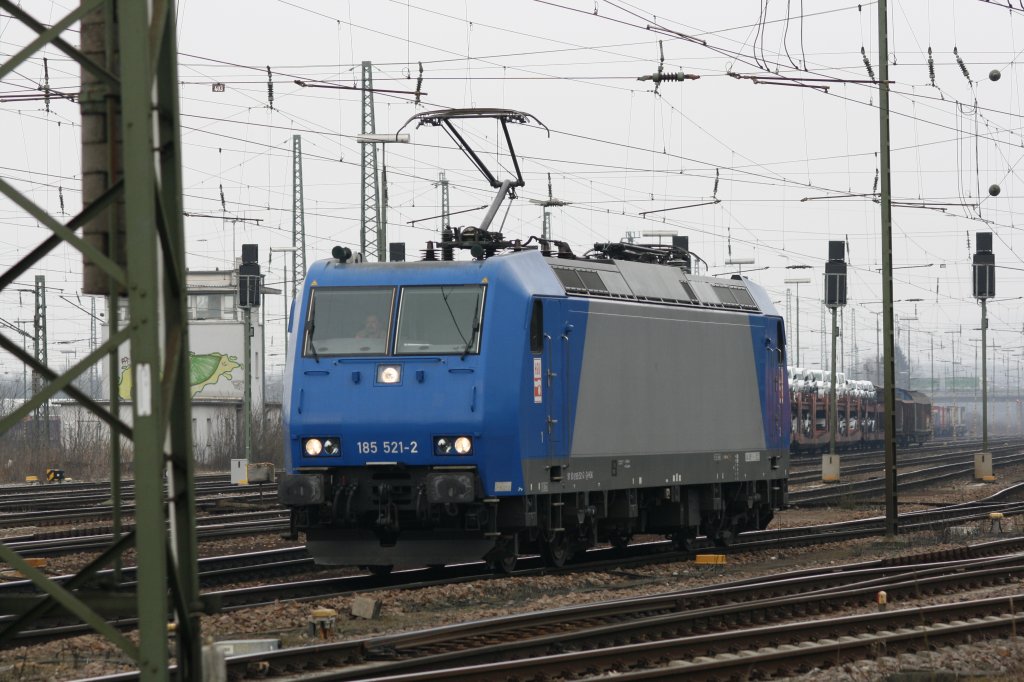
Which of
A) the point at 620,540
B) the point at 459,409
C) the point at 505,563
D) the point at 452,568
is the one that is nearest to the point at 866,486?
the point at 620,540

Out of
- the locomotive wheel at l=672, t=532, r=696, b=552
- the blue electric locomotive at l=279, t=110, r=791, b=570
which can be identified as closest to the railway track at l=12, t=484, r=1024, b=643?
the locomotive wheel at l=672, t=532, r=696, b=552

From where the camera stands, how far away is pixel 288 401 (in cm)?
1728

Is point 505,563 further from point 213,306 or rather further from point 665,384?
point 213,306

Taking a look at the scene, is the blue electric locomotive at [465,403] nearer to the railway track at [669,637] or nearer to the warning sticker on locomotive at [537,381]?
the warning sticker on locomotive at [537,381]

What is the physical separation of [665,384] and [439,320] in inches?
170

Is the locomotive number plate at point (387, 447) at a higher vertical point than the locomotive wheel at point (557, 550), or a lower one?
higher

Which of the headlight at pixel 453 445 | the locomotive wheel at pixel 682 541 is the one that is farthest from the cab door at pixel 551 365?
the locomotive wheel at pixel 682 541

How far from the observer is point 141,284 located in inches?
270

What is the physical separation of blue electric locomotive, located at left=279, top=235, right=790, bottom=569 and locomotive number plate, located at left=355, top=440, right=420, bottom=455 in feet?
0.05

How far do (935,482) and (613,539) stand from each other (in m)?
23.2

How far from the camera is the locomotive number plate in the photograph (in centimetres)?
1669

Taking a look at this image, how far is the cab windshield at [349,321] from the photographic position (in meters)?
17.2

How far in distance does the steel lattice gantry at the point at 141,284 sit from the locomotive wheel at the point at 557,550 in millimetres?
10700

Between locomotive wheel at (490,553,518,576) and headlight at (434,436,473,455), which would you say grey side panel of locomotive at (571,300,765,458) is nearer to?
locomotive wheel at (490,553,518,576)
